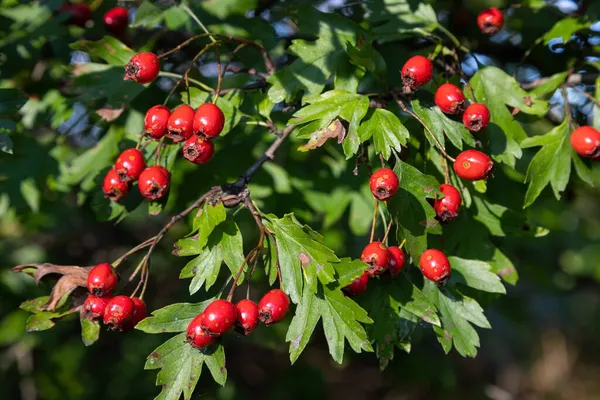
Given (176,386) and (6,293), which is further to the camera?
(6,293)

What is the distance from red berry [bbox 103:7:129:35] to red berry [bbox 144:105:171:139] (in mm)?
953

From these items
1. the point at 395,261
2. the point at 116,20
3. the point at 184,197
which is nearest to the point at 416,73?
the point at 395,261

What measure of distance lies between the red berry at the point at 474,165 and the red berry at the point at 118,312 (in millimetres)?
962

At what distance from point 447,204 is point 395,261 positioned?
0.21 m

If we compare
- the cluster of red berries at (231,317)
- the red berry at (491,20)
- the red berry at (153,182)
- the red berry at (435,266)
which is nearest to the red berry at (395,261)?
the red berry at (435,266)

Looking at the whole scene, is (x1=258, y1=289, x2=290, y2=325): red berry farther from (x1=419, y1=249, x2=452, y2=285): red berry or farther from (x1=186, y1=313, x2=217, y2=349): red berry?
(x1=419, y1=249, x2=452, y2=285): red berry

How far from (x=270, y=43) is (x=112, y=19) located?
2.27 feet

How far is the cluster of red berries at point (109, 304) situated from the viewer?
61.0 inches

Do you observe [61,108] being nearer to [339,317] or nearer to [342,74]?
[342,74]

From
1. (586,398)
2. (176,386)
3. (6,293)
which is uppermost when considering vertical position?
(176,386)

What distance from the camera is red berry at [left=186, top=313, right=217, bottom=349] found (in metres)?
1.49

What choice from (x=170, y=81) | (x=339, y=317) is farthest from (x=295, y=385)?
(x=339, y=317)

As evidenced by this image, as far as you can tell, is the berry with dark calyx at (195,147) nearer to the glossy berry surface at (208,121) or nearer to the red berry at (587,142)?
the glossy berry surface at (208,121)

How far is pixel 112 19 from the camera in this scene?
2.45 m
